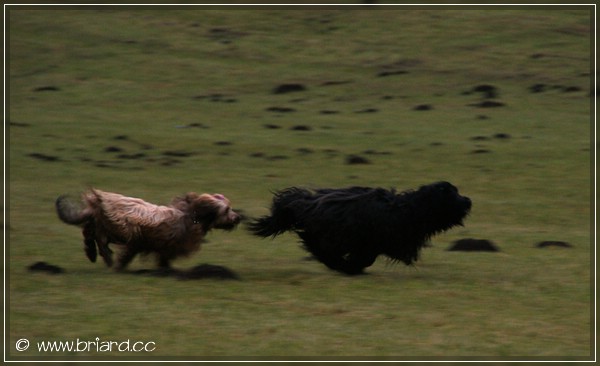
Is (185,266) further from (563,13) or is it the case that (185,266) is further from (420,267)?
(563,13)

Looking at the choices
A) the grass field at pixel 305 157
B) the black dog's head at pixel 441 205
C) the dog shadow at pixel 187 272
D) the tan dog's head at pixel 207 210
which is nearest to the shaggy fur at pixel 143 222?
the tan dog's head at pixel 207 210

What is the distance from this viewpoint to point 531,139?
23.0 metres

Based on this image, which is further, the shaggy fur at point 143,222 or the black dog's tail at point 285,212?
the black dog's tail at point 285,212

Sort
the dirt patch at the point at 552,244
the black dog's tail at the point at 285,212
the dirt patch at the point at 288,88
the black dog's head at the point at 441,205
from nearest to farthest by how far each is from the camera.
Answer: the black dog's head at the point at 441,205 → the black dog's tail at the point at 285,212 → the dirt patch at the point at 552,244 → the dirt patch at the point at 288,88

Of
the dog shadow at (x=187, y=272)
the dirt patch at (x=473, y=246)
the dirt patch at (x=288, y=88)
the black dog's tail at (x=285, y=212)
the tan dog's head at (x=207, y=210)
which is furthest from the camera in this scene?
the dirt patch at (x=288, y=88)

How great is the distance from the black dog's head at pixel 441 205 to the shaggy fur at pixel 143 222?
1777mm

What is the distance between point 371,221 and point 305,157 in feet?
33.1

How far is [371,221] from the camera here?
1119 cm

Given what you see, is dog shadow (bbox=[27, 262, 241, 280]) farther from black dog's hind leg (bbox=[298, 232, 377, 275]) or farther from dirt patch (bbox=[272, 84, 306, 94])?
dirt patch (bbox=[272, 84, 306, 94])

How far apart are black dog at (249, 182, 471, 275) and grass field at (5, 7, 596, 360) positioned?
0.26 meters

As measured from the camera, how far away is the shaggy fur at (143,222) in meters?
10.9

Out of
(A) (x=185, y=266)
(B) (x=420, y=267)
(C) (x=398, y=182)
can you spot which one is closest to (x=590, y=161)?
(C) (x=398, y=182)

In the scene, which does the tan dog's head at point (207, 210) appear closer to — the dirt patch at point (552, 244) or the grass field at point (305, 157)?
the grass field at point (305, 157)

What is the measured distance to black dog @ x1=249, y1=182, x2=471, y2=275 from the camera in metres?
11.2
